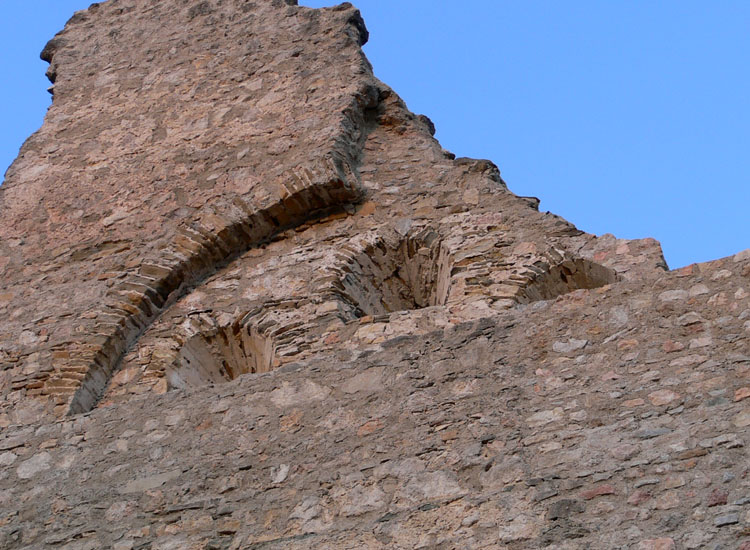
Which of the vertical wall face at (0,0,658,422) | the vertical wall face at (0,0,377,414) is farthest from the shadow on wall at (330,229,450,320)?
the vertical wall face at (0,0,377,414)

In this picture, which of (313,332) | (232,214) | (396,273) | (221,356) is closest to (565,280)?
(396,273)

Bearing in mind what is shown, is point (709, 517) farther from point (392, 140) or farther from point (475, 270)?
point (392, 140)

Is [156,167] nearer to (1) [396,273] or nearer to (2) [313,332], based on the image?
(1) [396,273]

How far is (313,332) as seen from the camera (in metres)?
5.78

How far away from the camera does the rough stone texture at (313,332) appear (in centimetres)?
410

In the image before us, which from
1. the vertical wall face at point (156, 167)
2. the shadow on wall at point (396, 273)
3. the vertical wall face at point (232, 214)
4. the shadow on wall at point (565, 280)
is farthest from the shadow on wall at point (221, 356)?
the shadow on wall at point (565, 280)

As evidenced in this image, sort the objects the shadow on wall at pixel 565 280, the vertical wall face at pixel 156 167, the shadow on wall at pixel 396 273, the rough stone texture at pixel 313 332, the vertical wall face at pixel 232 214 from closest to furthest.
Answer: the rough stone texture at pixel 313 332
the shadow on wall at pixel 565 280
the vertical wall face at pixel 232 214
the vertical wall face at pixel 156 167
the shadow on wall at pixel 396 273

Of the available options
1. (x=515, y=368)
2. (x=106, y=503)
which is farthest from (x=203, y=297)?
(x=515, y=368)

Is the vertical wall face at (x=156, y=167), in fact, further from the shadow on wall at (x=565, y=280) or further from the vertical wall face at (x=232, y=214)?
the shadow on wall at (x=565, y=280)

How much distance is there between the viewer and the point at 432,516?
4062 mm

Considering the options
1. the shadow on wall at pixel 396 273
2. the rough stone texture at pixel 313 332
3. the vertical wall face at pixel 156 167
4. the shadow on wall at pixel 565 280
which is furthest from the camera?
the shadow on wall at pixel 396 273

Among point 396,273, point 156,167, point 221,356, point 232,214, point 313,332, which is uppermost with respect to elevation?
point 156,167

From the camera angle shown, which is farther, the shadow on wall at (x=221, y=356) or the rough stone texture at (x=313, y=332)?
the shadow on wall at (x=221, y=356)

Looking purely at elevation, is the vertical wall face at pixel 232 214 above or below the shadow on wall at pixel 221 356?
above
